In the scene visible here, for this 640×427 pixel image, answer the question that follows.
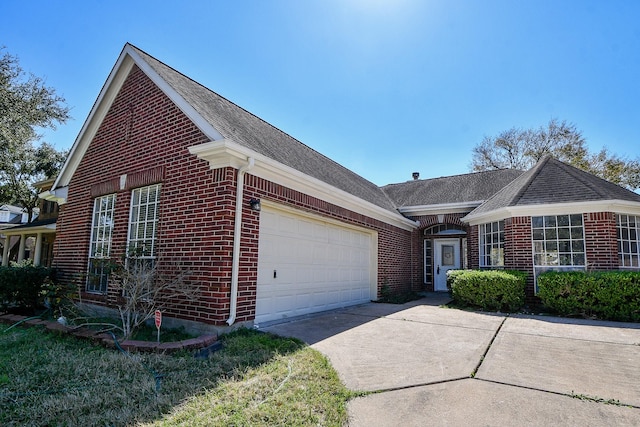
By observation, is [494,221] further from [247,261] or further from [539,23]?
[247,261]

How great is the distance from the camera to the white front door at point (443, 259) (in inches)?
568

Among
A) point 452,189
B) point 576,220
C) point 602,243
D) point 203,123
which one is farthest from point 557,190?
point 203,123

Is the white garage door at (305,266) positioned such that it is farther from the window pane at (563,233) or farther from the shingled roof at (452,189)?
the window pane at (563,233)

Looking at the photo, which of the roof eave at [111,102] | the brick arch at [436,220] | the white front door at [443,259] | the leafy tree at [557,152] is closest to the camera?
the roof eave at [111,102]

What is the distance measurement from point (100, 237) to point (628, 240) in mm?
13880


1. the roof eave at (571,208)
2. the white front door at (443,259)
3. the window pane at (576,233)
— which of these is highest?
the roof eave at (571,208)

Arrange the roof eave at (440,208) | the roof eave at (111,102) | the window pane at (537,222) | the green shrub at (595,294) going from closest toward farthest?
the roof eave at (111,102), the green shrub at (595,294), the window pane at (537,222), the roof eave at (440,208)

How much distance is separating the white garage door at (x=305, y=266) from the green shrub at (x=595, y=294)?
16.5 feet

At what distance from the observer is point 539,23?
8.69 metres

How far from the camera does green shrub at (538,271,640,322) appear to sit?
798 cm

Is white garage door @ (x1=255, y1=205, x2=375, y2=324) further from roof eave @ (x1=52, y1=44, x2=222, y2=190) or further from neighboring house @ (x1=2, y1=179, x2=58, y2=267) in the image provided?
neighboring house @ (x1=2, y1=179, x2=58, y2=267)

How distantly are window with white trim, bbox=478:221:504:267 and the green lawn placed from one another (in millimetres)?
8424

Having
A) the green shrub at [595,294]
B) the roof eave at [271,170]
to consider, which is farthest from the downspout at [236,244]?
the green shrub at [595,294]

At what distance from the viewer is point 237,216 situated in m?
6.03
